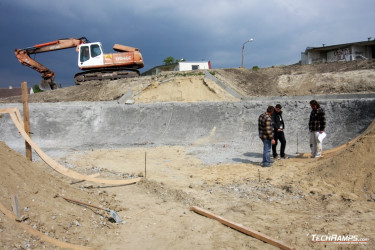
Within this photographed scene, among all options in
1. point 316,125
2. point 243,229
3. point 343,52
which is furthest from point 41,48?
point 343,52

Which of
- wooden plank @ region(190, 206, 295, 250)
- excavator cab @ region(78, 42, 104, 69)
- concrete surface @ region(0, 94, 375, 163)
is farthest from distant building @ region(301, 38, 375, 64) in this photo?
wooden plank @ region(190, 206, 295, 250)

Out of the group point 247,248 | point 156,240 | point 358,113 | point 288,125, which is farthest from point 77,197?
point 358,113

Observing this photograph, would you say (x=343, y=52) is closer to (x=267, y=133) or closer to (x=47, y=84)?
(x=267, y=133)

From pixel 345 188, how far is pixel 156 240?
12.5ft

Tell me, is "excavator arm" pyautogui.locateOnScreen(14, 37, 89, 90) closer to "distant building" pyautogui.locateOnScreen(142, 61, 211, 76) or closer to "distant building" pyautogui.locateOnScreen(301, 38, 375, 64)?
"distant building" pyautogui.locateOnScreen(142, 61, 211, 76)

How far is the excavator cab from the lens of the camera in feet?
64.2

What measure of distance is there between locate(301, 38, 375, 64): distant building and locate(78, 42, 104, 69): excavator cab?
22.8 meters

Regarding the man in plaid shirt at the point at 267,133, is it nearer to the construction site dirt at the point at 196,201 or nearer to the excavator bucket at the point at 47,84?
the construction site dirt at the point at 196,201

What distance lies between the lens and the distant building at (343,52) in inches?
1125

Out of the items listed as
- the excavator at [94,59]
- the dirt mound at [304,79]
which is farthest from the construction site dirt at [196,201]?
the excavator at [94,59]

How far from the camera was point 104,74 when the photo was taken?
2033 centimetres

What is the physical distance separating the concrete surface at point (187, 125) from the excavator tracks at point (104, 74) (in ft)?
14.7

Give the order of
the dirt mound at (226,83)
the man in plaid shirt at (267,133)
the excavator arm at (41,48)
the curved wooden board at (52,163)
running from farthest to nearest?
1. the excavator arm at (41,48)
2. the dirt mound at (226,83)
3. the man in plaid shirt at (267,133)
4. the curved wooden board at (52,163)

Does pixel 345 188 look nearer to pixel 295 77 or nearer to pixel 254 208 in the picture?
pixel 254 208
